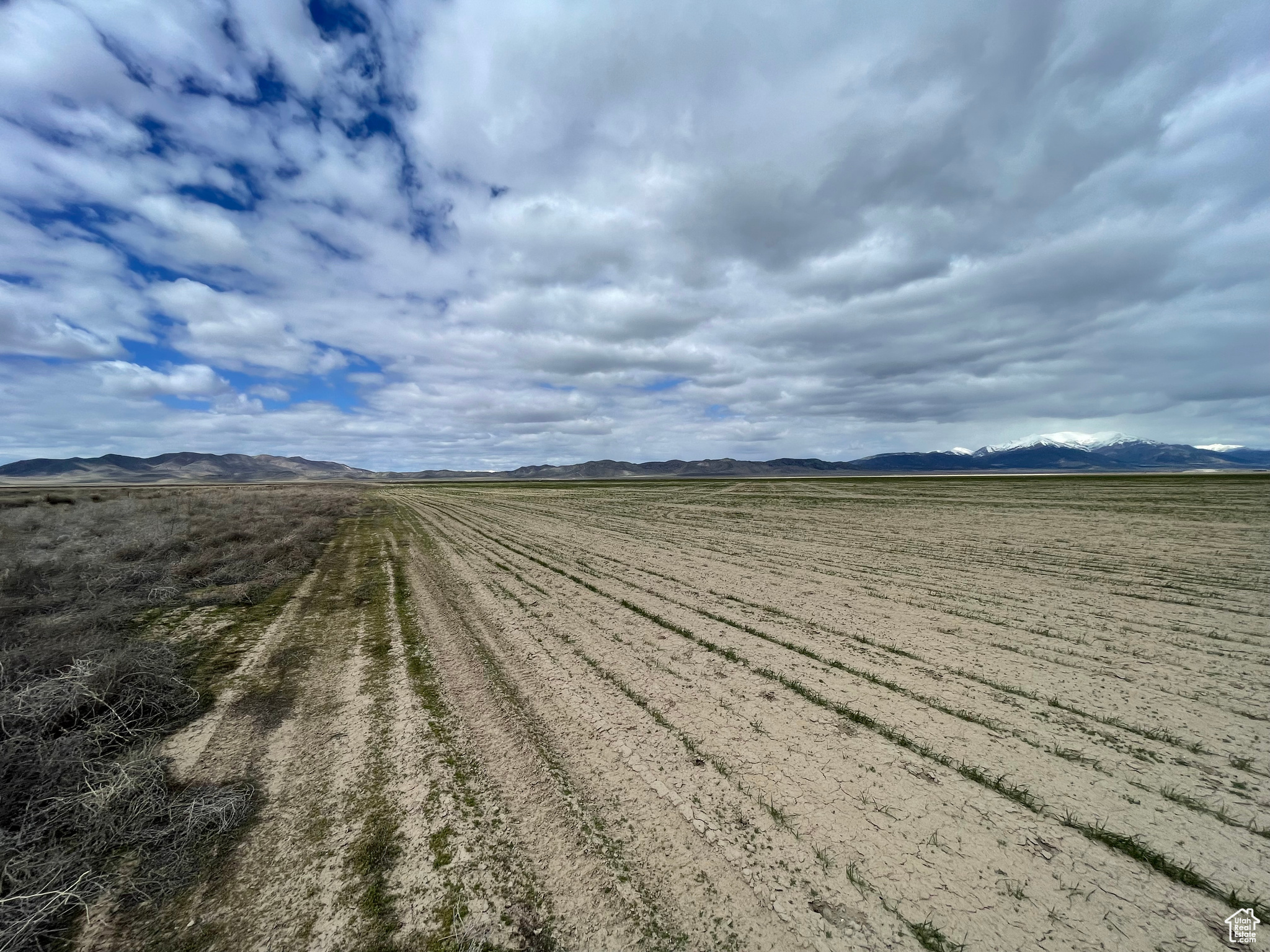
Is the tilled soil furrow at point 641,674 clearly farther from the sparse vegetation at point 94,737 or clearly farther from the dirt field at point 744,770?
the sparse vegetation at point 94,737

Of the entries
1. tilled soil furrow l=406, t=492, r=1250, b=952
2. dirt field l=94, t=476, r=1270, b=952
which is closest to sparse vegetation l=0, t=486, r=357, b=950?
dirt field l=94, t=476, r=1270, b=952

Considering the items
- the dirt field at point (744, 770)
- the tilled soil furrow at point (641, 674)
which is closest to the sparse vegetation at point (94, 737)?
the dirt field at point (744, 770)

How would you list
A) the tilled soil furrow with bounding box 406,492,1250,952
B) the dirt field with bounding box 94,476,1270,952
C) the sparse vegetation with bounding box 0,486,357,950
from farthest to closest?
the tilled soil furrow with bounding box 406,492,1250,952 < the sparse vegetation with bounding box 0,486,357,950 < the dirt field with bounding box 94,476,1270,952

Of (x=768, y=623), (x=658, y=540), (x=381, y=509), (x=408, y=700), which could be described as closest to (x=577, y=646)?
(x=408, y=700)

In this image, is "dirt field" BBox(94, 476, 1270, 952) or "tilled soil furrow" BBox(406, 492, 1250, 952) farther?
"tilled soil furrow" BBox(406, 492, 1250, 952)

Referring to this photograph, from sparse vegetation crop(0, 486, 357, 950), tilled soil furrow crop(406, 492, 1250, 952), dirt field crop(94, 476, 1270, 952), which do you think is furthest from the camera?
tilled soil furrow crop(406, 492, 1250, 952)

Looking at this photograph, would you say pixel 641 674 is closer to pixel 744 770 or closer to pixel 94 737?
pixel 744 770

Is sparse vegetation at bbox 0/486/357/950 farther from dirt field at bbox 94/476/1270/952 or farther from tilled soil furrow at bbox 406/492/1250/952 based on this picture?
tilled soil furrow at bbox 406/492/1250/952

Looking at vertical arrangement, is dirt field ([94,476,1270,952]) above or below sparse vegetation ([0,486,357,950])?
below

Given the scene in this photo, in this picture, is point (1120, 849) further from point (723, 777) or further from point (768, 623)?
point (768, 623)
